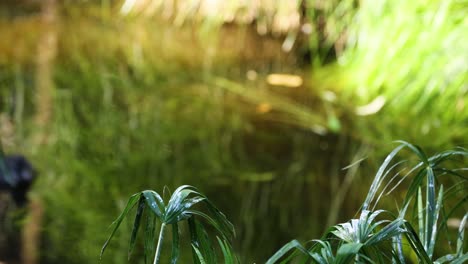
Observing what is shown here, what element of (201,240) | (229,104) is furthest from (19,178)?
(201,240)

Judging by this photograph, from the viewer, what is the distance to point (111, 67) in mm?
3678

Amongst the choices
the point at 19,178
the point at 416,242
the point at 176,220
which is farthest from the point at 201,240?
the point at 19,178

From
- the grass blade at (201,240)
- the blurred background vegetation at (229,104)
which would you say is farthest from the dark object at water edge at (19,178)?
the grass blade at (201,240)

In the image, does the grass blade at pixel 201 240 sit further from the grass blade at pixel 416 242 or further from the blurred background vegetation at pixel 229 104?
the blurred background vegetation at pixel 229 104

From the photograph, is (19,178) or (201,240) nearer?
(201,240)

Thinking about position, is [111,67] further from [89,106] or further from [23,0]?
[23,0]

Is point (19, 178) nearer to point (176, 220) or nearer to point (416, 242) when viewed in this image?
point (176, 220)

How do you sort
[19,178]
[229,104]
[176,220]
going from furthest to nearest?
[229,104] → [19,178] → [176,220]

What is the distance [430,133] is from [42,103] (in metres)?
1.51

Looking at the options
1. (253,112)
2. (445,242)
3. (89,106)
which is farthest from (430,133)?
(89,106)

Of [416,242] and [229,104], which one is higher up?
[229,104]

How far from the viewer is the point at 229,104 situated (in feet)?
10.9

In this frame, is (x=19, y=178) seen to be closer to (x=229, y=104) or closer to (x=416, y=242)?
(x=229, y=104)

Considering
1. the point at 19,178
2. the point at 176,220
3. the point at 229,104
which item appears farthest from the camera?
the point at 229,104
